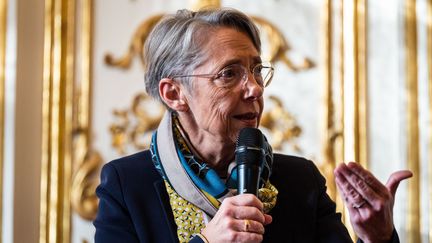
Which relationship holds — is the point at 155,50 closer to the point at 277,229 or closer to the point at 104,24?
the point at 277,229

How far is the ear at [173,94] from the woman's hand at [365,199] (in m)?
0.48

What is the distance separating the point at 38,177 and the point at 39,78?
0.49 metres

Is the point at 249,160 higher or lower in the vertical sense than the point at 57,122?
lower

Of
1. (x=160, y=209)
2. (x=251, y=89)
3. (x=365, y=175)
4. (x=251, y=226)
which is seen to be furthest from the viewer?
(x=160, y=209)

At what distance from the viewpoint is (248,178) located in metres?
1.50

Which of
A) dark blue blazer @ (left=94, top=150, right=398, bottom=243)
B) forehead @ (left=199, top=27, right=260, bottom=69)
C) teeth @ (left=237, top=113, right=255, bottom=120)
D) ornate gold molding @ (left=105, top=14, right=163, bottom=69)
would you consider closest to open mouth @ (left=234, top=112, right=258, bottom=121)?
teeth @ (left=237, top=113, right=255, bottom=120)

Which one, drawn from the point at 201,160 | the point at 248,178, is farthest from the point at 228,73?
the point at 248,178

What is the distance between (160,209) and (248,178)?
447 mm

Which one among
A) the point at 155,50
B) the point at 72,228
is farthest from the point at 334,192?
the point at 155,50

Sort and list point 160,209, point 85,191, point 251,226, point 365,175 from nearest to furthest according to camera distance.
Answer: point 251,226 → point 365,175 → point 160,209 → point 85,191

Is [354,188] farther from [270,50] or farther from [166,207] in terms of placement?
[270,50]

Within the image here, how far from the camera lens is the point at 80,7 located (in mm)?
3592

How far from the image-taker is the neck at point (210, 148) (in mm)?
1867

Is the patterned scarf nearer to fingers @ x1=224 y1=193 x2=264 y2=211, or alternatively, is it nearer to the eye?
the eye
